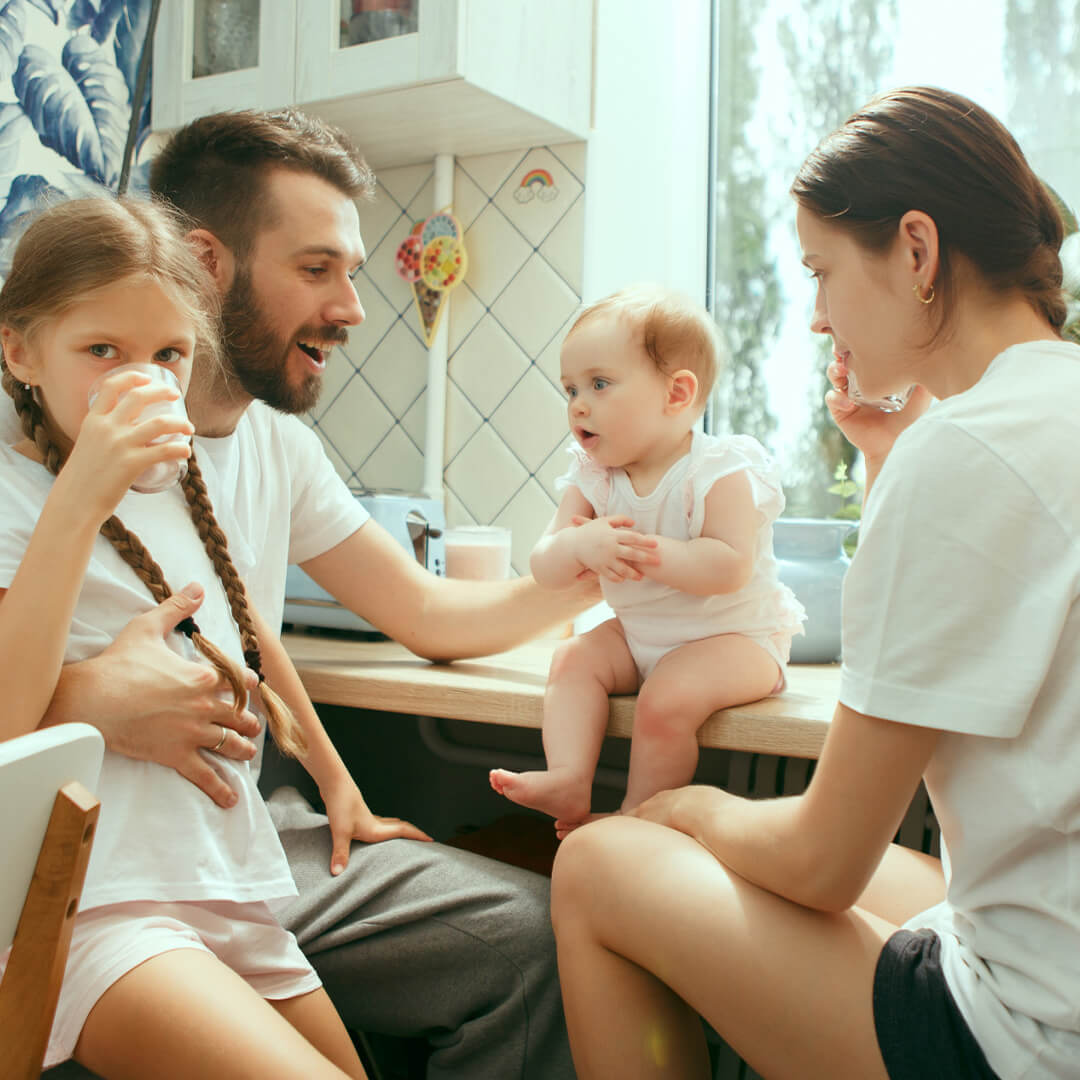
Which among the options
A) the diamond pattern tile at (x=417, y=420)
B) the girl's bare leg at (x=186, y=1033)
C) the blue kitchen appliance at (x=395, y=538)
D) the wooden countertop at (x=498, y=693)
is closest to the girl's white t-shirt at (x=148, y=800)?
the girl's bare leg at (x=186, y=1033)

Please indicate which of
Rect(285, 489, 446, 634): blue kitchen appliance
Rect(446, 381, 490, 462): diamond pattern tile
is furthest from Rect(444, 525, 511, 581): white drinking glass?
Rect(446, 381, 490, 462): diamond pattern tile

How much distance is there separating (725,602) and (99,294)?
804 millimetres

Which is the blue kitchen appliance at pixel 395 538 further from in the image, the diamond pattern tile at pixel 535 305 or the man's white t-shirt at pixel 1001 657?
the man's white t-shirt at pixel 1001 657

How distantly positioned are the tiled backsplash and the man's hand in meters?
1.18

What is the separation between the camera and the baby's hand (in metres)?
1.31

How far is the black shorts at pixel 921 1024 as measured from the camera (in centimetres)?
85

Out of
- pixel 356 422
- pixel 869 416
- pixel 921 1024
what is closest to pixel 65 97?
pixel 356 422

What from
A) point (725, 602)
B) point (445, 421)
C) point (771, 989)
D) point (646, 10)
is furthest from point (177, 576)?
point (646, 10)

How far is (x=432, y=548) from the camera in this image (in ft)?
6.45

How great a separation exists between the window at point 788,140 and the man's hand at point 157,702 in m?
1.44

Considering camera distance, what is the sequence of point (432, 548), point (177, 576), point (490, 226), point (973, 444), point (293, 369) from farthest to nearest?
point (490, 226), point (432, 548), point (293, 369), point (177, 576), point (973, 444)

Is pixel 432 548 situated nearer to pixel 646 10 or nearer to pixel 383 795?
pixel 383 795

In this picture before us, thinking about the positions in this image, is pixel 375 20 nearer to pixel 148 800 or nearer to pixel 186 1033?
pixel 148 800

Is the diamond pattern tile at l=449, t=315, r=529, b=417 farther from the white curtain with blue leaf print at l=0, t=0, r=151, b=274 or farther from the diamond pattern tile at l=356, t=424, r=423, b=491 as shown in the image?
the white curtain with blue leaf print at l=0, t=0, r=151, b=274
